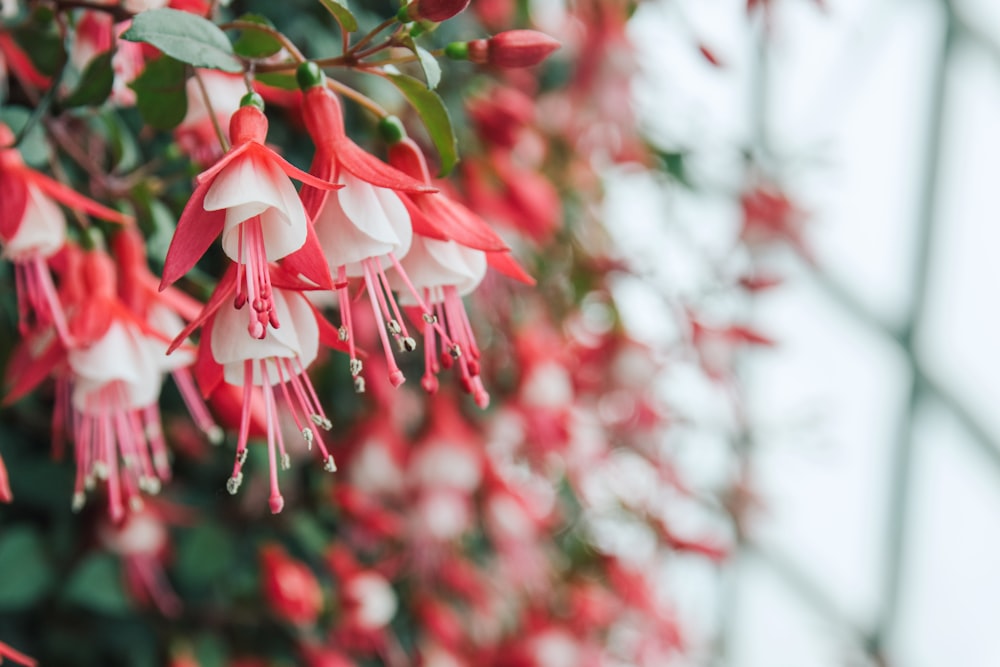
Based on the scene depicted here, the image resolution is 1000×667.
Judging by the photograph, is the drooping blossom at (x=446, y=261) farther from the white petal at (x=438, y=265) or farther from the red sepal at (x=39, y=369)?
the red sepal at (x=39, y=369)

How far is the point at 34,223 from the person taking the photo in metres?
0.41

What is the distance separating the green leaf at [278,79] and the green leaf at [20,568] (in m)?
0.46

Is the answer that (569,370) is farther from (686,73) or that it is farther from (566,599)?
(686,73)

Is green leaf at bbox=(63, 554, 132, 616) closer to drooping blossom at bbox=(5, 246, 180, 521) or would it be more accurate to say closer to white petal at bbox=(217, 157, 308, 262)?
drooping blossom at bbox=(5, 246, 180, 521)

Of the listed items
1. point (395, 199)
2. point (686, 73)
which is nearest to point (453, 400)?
point (395, 199)

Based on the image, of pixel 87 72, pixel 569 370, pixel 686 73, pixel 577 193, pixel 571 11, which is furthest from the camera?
pixel 686 73

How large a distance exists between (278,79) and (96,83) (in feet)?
0.32

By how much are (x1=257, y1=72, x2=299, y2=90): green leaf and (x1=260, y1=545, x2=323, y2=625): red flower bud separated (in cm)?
45

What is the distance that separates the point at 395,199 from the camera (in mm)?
347

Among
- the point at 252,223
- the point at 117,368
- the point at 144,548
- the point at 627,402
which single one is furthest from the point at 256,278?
the point at 627,402

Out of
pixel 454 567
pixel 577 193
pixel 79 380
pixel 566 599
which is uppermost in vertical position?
pixel 79 380

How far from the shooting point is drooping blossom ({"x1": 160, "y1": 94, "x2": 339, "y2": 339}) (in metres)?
0.31

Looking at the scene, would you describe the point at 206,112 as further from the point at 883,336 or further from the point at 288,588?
the point at 883,336

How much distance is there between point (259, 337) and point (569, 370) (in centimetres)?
74
